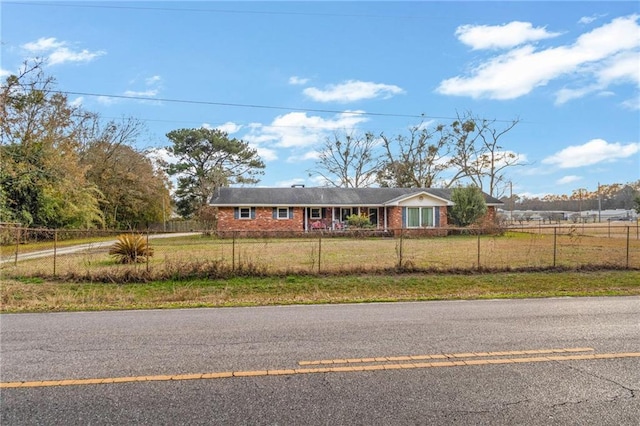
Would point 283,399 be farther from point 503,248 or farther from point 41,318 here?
point 503,248

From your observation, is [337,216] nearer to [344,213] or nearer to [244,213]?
[344,213]

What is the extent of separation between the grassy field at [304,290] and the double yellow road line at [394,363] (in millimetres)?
4494

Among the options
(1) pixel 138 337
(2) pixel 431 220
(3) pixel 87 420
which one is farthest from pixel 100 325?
(2) pixel 431 220

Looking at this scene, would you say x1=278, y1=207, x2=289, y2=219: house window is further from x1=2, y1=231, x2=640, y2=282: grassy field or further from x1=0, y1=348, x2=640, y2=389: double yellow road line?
x1=0, y1=348, x2=640, y2=389: double yellow road line

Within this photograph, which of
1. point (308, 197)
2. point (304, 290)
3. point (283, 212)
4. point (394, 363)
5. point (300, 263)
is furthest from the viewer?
point (308, 197)

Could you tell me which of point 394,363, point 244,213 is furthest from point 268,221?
point 394,363

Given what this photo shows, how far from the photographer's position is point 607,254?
1620 centimetres

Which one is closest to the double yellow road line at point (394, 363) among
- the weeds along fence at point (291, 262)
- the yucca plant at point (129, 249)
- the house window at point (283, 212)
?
the weeds along fence at point (291, 262)

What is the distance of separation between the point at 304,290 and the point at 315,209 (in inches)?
900

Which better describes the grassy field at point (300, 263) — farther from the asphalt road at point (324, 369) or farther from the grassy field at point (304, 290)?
the asphalt road at point (324, 369)

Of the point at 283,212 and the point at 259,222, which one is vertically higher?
the point at 283,212

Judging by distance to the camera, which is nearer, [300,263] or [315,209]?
[300,263]

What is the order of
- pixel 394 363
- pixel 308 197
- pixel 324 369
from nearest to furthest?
pixel 324 369
pixel 394 363
pixel 308 197

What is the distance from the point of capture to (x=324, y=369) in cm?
454
